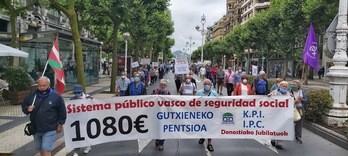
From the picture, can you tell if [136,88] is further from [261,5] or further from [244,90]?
[261,5]

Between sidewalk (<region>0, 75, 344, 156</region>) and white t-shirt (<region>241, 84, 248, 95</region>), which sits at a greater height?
white t-shirt (<region>241, 84, 248, 95</region>)

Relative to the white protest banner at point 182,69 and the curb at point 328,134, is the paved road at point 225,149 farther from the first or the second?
the white protest banner at point 182,69

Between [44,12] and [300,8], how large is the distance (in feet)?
81.0

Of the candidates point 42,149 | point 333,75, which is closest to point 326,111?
point 333,75

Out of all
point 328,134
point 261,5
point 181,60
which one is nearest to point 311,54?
point 328,134

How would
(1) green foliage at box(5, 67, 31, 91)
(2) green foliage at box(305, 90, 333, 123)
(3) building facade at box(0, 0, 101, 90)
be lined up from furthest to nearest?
(3) building facade at box(0, 0, 101, 90)
(1) green foliage at box(5, 67, 31, 91)
(2) green foliage at box(305, 90, 333, 123)

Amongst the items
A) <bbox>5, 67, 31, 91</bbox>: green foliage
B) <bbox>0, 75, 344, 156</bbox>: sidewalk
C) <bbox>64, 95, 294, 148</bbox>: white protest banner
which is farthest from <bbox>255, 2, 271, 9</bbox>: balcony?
<bbox>64, 95, 294, 148</bbox>: white protest banner

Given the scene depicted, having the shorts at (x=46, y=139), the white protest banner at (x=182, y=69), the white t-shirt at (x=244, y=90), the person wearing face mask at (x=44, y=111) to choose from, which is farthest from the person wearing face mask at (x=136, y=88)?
the white protest banner at (x=182, y=69)

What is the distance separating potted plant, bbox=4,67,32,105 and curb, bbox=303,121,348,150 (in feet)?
34.2

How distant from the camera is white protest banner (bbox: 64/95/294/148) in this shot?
718 cm

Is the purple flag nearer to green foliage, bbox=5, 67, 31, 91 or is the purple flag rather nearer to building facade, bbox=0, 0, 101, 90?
building facade, bbox=0, 0, 101, 90

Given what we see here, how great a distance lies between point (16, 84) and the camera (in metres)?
14.1

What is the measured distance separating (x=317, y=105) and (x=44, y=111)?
7640 millimetres

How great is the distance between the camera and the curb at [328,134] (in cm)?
814
